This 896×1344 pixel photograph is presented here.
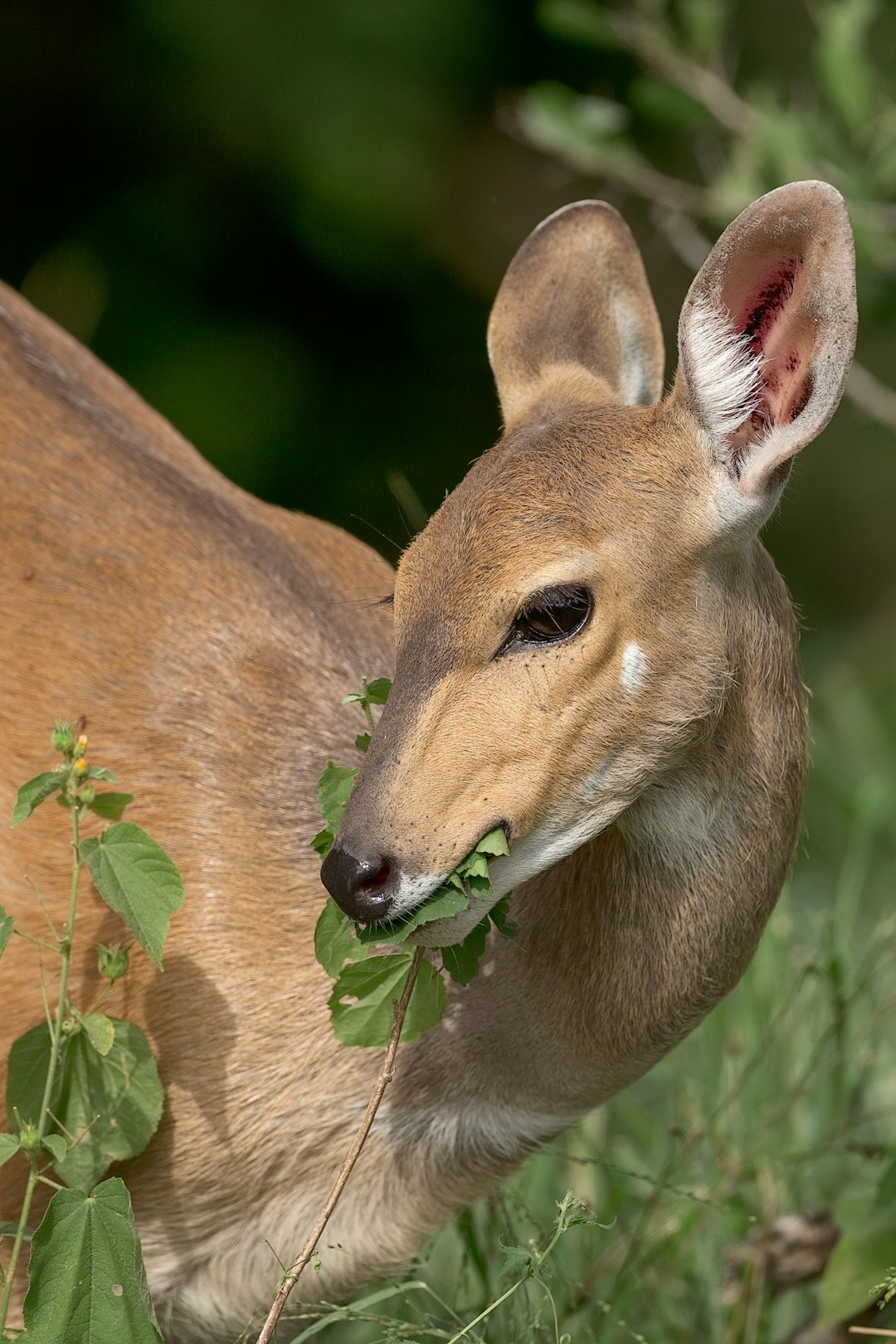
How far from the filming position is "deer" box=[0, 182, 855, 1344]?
8.71 feet

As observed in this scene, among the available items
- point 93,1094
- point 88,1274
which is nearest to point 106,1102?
point 93,1094

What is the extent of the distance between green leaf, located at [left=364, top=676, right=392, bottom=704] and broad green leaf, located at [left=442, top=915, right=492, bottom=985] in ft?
1.32

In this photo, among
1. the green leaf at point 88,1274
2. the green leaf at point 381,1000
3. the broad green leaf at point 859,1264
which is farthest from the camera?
the broad green leaf at point 859,1264

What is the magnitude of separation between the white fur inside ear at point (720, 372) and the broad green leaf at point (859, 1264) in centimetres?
176

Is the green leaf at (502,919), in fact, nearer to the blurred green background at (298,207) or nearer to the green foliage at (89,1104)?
the green foliage at (89,1104)

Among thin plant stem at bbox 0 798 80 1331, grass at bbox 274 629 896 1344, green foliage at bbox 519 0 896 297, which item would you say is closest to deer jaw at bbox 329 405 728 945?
thin plant stem at bbox 0 798 80 1331

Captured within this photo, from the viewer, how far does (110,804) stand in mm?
2906

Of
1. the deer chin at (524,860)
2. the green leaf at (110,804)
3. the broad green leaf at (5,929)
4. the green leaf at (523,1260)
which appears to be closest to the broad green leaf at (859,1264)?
the green leaf at (523,1260)

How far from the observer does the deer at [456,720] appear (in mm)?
2656

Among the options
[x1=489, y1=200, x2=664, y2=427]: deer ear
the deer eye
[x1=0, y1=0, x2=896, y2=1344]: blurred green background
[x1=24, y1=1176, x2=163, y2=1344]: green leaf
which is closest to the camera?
[x1=24, y1=1176, x2=163, y2=1344]: green leaf

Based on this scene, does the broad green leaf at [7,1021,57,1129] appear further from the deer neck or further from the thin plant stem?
the deer neck

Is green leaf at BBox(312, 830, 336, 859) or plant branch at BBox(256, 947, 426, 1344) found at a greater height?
green leaf at BBox(312, 830, 336, 859)

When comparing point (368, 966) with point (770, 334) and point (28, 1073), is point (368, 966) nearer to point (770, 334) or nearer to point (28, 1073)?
point (28, 1073)

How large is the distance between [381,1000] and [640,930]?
1.57 ft
